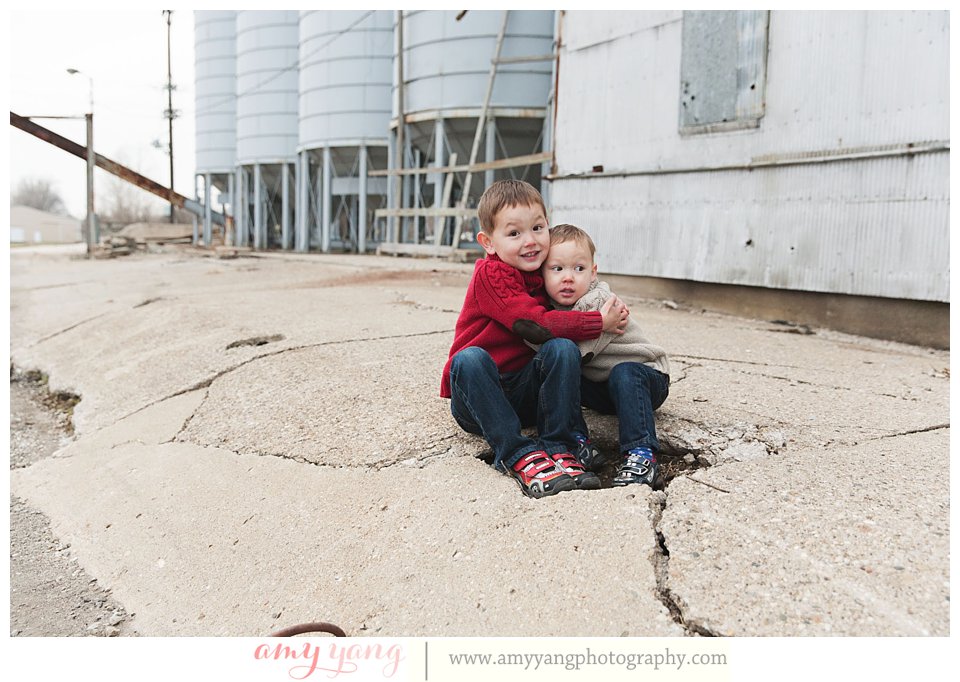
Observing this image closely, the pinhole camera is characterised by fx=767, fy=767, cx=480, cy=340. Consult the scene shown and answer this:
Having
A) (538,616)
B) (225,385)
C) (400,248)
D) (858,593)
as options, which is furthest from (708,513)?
(400,248)

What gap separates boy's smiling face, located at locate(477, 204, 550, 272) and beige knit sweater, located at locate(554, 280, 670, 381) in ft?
0.66

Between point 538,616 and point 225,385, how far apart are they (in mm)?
2405

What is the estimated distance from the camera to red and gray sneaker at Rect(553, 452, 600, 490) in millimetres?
2100

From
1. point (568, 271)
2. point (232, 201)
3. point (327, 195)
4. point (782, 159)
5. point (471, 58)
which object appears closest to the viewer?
point (568, 271)

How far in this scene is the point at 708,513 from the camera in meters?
1.94

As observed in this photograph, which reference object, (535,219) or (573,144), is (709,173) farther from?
(535,219)

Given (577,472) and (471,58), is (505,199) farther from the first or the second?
(471,58)

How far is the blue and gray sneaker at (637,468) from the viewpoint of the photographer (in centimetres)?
212

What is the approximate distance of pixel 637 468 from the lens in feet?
7.02

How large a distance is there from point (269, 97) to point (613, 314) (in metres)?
19.0

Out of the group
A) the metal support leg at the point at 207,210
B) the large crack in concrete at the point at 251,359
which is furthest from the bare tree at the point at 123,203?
the large crack in concrete at the point at 251,359

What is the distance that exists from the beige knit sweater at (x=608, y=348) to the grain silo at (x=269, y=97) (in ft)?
60.0

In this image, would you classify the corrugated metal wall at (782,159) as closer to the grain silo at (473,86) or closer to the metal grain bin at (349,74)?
the grain silo at (473,86)
